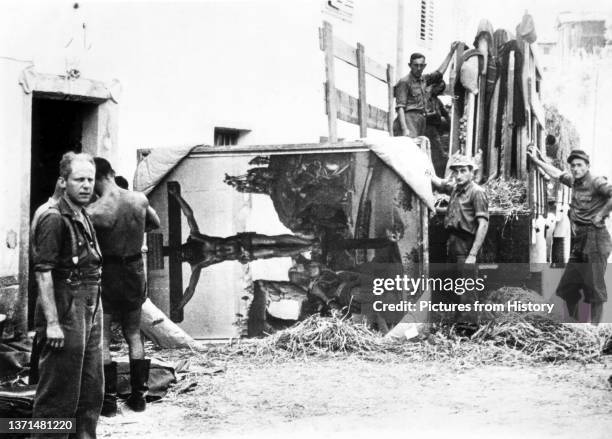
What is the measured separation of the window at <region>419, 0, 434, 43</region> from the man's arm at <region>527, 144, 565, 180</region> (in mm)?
2370

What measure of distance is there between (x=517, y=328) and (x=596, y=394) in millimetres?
1583

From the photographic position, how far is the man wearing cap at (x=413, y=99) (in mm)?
10758

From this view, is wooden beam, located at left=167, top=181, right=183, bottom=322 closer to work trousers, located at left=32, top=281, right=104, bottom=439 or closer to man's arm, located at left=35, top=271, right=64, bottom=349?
work trousers, located at left=32, top=281, right=104, bottom=439

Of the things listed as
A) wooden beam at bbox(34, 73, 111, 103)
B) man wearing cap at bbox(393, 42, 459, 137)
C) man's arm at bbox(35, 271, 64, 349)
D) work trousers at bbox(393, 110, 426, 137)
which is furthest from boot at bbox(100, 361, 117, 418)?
work trousers at bbox(393, 110, 426, 137)

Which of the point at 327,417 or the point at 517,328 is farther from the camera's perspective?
the point at 517,328

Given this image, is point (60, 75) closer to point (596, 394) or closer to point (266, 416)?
point (266, 416)

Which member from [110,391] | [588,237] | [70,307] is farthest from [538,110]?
[70,307]

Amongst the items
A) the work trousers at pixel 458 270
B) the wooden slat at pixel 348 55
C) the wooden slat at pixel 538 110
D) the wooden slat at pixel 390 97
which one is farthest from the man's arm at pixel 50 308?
the wooden slat at pixel 390 97

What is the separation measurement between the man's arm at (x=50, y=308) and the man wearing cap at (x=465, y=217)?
4.55m

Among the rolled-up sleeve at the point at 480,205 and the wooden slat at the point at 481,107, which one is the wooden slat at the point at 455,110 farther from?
the rolled-up sleeve at the point at 480,205

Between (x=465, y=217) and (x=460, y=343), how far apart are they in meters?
1.22

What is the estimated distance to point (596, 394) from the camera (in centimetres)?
572

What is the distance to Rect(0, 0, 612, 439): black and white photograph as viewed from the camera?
5238 mm

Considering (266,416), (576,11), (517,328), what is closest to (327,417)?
(266,416)
